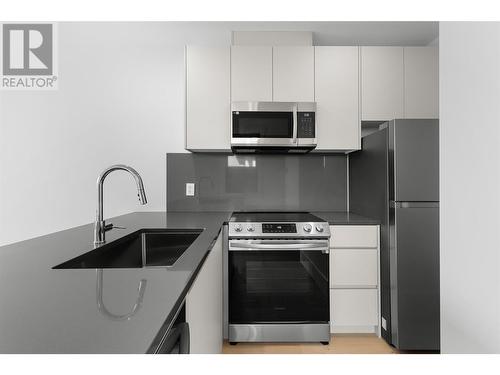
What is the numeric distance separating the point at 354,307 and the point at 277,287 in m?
0.62

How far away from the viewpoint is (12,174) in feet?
10.5

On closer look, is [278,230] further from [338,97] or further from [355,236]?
[338,97]

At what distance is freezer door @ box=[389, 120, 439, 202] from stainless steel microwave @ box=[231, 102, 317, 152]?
649mm

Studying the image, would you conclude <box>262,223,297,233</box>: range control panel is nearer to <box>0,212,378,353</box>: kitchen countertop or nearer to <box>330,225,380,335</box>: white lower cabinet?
<box>330,225,380,335</box>: white lower cabinet

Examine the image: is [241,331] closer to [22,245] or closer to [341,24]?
[22,245]

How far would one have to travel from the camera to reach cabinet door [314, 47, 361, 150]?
2.85 m

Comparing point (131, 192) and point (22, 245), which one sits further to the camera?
point (131, 192)

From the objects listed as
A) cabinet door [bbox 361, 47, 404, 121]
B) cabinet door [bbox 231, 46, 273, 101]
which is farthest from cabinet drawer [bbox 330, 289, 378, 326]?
cabinet door [bbox 231, 46, 273, 101]

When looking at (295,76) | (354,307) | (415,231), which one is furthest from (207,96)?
(354,307)

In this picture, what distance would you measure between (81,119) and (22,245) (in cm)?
203

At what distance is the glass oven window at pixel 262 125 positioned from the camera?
2.74 m

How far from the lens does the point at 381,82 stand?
2.86 m

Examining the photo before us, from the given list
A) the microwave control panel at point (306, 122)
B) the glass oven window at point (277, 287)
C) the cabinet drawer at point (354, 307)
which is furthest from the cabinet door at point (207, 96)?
the cabinet drawer at point (354, 307)
